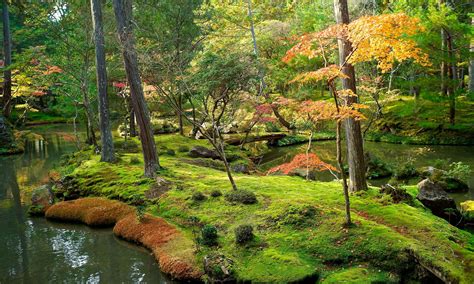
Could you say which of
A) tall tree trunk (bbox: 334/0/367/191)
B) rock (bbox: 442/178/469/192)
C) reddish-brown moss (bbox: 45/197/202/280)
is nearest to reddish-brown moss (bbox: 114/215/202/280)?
reddish-brown moss (bbox: 45/197/202/280)

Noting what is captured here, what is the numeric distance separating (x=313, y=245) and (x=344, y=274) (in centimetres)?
139

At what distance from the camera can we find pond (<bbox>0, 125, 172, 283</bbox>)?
37.9 ft

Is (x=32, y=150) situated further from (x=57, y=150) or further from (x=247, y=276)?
(x=247, y=276)

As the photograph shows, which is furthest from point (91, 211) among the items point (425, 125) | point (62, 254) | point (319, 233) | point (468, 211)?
point (425, 125)

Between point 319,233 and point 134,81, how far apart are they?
11210mm

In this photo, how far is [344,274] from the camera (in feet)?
30.6

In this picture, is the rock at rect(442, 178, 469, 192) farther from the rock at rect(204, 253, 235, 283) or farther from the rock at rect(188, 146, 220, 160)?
the rock at rect(188, 146, 220, 160)

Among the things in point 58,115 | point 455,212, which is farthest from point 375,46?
point 58,115

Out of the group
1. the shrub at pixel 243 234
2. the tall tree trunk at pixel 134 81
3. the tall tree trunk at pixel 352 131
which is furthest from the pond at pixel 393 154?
the shrub at pixel 243 234

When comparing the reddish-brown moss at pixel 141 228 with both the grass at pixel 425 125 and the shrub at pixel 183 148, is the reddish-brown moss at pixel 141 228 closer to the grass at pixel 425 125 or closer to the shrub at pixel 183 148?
the shrub at pixel 183 148

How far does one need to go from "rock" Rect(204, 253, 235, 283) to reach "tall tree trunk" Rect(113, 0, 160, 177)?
8.52 m

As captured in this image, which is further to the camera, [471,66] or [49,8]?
[471,66]

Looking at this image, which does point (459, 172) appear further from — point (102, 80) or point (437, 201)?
point (102, 80)

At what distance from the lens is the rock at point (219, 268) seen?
10023mm
